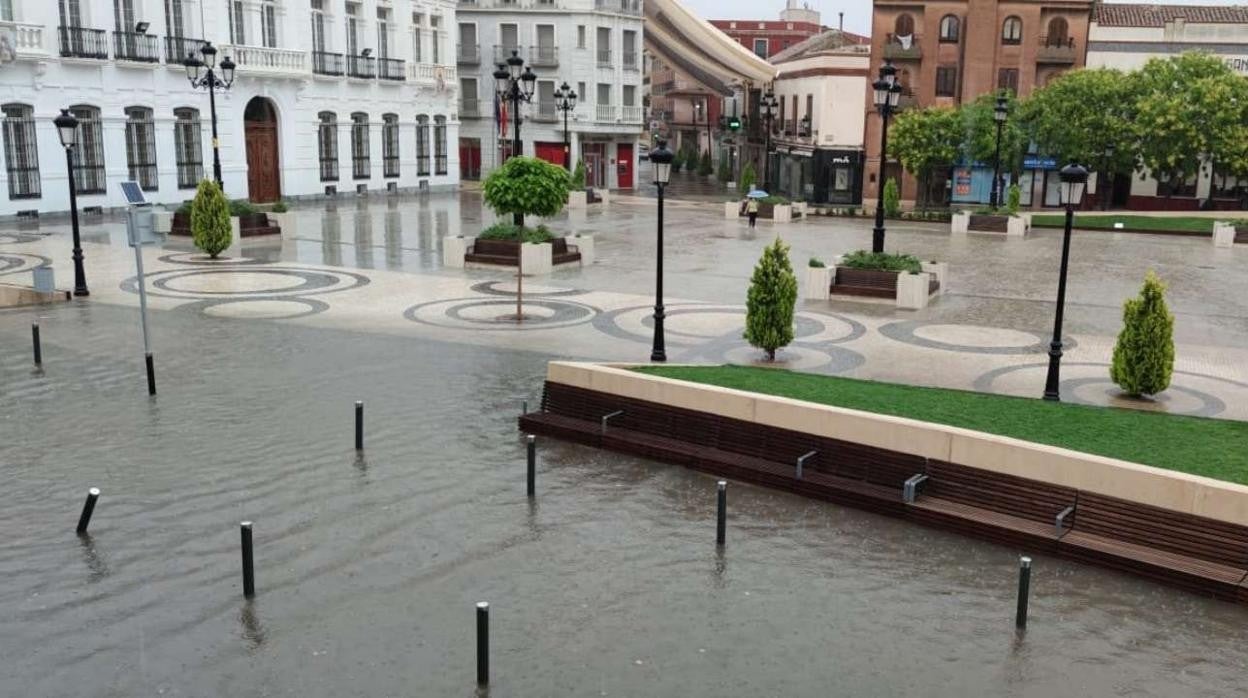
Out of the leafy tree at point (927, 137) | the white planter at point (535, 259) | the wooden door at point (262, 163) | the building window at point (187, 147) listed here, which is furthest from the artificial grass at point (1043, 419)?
the leafy tree at point (927, 137)

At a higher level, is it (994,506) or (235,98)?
(235,98)

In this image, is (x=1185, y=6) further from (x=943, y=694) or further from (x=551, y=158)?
(x=943, y=694)

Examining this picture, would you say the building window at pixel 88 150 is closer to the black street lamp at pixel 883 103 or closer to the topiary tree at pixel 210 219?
the topiary tree at pixel 210 219

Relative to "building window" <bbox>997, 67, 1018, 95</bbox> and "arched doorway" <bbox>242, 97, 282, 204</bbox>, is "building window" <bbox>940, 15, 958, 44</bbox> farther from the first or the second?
"arched doorway" <bbox>242, 97, 282, 204</bbox>

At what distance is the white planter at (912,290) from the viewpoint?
24.2 m

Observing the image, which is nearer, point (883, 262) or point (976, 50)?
point (883, 262)

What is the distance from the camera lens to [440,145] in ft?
209

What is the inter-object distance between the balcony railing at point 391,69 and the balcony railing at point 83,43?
16.8 metres

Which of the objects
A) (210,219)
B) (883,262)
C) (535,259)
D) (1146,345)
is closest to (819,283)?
(883,262)

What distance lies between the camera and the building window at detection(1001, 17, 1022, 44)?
59000mm

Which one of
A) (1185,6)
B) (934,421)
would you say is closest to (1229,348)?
(934,421)

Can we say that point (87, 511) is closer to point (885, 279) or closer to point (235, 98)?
point (885, 279)

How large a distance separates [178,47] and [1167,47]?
161 feet

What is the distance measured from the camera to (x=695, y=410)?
1326cm
